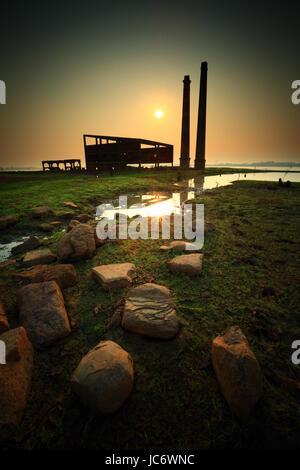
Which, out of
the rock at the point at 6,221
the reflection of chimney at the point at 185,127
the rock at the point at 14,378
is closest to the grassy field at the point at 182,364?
the rock at the point at 14,378

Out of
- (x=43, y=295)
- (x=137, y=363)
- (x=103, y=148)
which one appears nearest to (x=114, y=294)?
(x=43, y=295)

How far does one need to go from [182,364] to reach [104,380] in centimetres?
60

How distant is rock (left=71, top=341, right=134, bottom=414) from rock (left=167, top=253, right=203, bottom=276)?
1.44 m

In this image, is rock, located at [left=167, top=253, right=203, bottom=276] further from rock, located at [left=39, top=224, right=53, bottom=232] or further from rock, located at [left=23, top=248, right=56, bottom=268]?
rock, located at [left=39, top=224, right=53, bottom=232]

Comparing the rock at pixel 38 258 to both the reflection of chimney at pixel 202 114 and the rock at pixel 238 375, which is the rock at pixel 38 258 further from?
the reflection of chimney at pixel 202 114

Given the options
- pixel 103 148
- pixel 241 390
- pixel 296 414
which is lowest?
pixel 296 414

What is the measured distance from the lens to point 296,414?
1.14 m

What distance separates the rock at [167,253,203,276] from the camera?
250 centimetres

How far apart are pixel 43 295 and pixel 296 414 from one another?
213 centimetres

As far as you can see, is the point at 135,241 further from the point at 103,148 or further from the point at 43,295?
the point at 103,148

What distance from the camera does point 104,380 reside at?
1.16 m

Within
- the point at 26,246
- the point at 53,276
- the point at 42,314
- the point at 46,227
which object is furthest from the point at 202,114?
the point at 42,314

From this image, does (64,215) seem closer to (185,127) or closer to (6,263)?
(6,263)

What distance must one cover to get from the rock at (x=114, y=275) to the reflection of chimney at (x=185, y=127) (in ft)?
89.2
